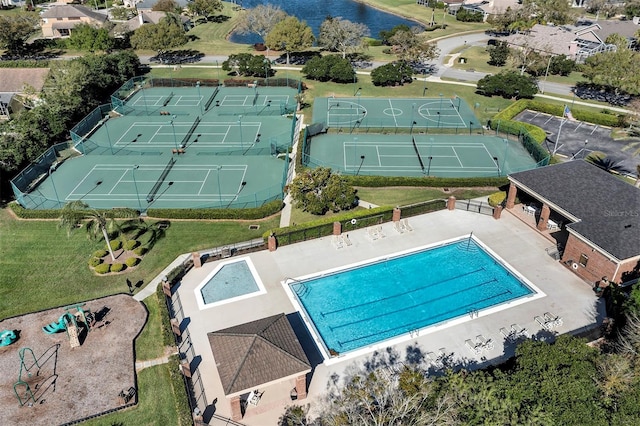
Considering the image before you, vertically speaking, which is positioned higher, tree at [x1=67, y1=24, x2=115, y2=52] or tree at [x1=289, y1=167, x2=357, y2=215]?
tree at [x1=67, y1=24, x2=115, y2=52]

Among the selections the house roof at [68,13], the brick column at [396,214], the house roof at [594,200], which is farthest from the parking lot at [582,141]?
the house roof at [68,13]

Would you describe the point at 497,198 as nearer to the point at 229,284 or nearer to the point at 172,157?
the point at 229,284

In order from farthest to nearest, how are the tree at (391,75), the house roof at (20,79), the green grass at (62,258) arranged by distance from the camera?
1. the tree at (391,75)
2. the house roof at (20,79)
3. the green grass at (62,258)

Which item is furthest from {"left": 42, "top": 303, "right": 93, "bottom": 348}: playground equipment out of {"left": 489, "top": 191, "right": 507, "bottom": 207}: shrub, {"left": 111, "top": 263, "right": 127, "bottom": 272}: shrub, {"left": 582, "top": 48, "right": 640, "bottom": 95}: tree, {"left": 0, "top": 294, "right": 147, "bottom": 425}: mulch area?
{"left": 582, "top": 48, "right": 640, "bottom": 95}: tree

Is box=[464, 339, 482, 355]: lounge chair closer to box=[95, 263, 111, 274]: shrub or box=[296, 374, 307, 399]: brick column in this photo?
box=[296, 374, 307, 399]: brick column

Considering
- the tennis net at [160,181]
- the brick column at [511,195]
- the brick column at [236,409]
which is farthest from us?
the tennis net at [160,181]

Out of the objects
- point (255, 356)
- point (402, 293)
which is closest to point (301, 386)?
point (255, 356)

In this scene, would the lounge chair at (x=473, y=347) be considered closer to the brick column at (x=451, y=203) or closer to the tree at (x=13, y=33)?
the brick column at (x=451, y=203)
